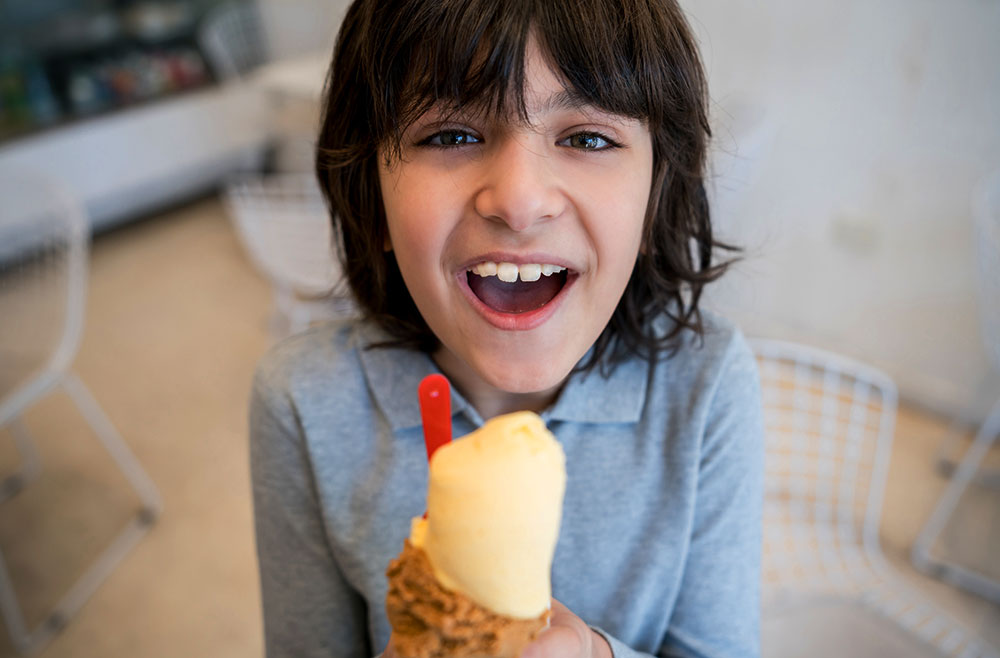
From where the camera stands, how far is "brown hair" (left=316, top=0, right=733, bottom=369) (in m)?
0.57

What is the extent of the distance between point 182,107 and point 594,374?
375 cm

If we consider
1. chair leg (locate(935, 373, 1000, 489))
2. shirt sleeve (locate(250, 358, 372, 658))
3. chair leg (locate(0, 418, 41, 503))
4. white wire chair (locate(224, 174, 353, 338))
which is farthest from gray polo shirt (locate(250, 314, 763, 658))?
chair leg (locate(0, 418, 41, 503))

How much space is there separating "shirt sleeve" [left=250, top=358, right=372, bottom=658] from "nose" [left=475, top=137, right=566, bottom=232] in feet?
1.15

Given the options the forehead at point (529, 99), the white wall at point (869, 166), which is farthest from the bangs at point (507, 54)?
the white wall at point (869, 166)

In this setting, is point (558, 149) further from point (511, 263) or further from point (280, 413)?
point (280, 413)

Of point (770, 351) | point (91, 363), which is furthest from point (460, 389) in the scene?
point (91, 363)

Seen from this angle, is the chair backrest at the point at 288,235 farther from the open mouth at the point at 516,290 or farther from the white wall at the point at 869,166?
A: the open mouth at the point at 516,290

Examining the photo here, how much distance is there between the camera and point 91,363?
2.77m

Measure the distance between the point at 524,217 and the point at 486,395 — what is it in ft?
0.89

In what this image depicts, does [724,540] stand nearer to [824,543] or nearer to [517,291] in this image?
[517,291]

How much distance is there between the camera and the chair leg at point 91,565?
5.61 feet

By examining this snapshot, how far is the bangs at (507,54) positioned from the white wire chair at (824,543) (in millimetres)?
779

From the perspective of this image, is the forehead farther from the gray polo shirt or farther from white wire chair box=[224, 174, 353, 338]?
white wire chair box=[224, 174, 353, 338]

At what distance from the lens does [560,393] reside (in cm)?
77
